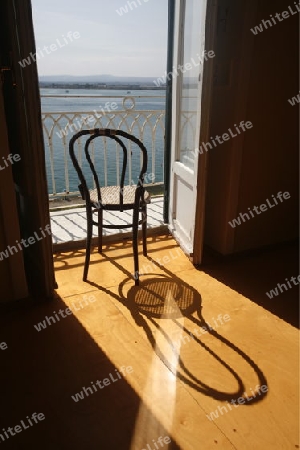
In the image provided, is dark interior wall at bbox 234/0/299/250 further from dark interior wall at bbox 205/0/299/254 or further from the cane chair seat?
the cane chair seat

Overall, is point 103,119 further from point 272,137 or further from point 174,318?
point 174,318

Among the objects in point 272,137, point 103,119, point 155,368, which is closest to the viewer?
point 155,368

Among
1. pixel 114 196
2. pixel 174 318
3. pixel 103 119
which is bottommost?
pixel 174 318

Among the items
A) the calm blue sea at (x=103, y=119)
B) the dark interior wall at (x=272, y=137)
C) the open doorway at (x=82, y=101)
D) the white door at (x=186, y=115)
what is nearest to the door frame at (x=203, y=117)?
the white door at (x=186, y=115)

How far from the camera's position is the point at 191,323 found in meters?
1.79

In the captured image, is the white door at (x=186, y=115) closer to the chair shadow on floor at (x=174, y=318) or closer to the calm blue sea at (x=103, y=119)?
the chair shadow on floor at (x=174, y=318)

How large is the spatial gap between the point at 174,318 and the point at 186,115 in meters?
1.47

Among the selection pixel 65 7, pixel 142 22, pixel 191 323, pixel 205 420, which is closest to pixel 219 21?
pixel 191 323

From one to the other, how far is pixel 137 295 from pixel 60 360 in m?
0.66

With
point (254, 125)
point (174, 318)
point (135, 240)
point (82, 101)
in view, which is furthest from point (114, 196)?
point (82, 101)

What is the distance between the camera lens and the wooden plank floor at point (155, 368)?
1.18m

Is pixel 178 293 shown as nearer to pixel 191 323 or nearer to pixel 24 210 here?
pixel 191 323

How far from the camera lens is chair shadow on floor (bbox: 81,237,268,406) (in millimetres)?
1388

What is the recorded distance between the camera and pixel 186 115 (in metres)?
2.42
